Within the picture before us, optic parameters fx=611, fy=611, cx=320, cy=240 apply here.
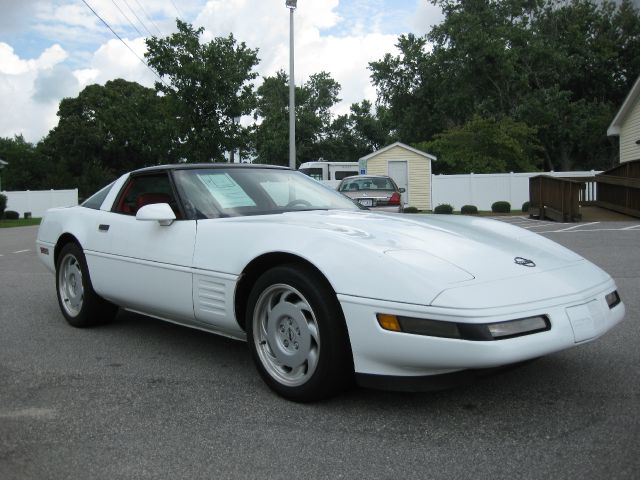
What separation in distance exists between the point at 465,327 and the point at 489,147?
1208 inches

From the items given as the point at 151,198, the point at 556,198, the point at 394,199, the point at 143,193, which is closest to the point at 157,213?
the point at 151,198

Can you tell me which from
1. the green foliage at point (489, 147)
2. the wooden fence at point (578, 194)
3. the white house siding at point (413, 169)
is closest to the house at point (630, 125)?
the wooden fence at point (578, 194)

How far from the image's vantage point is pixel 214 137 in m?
23.7

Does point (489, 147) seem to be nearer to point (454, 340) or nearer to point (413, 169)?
point (413, 169)

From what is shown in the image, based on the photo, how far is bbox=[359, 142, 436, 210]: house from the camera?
30344mm

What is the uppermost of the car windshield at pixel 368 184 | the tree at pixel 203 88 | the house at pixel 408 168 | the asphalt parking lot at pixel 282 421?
the tree at pixel 203 88

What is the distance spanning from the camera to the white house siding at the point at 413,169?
30.3m

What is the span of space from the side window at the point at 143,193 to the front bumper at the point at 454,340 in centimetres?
192

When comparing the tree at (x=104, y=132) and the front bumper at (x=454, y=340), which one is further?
the tree at (x=104, y=132)

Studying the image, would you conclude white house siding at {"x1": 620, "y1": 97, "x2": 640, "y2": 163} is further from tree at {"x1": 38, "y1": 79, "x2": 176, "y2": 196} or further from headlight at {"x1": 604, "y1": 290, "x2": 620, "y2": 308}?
tree at {"x1": 38, "y1": 79, "x2": 176, "y2": 196}

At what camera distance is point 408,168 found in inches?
1217

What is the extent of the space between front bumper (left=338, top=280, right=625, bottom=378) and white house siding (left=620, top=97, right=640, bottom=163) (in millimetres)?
22288

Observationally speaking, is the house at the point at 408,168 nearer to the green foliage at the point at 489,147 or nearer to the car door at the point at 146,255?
the green foliage at the point at 489,147

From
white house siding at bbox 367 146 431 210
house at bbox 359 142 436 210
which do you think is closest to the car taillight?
house at bbox 359 142 436 210
